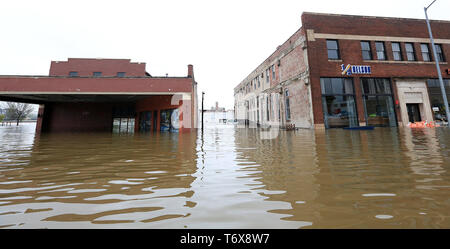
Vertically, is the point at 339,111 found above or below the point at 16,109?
below

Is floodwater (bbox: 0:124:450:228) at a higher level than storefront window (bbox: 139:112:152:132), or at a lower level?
lower

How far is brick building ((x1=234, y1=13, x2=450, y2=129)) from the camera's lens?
16297 millimetres

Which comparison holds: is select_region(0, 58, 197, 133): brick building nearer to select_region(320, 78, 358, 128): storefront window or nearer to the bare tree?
select_region(320, 78, 358, 128): storefront window

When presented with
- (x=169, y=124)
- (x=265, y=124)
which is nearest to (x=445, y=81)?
(x=265, y=124)

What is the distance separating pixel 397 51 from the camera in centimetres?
1789

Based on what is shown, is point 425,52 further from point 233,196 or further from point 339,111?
point 233,196

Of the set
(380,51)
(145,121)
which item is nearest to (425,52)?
(380,51)

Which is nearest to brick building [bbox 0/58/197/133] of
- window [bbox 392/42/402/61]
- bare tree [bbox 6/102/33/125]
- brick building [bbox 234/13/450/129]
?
brick building [bbox 234/13/450/129]

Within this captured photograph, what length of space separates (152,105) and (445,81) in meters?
30.5

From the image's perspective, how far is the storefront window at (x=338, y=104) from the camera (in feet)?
52.9

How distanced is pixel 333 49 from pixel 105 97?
76.4ft

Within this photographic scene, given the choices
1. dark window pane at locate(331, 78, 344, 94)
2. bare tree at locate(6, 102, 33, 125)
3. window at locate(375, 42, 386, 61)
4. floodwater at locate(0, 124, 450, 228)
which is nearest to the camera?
floodwater at locate(0, 124, 450, 228)
